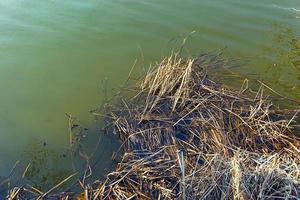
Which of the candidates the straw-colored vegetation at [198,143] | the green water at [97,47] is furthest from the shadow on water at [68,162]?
the straw-colored vegetation at [198,143]

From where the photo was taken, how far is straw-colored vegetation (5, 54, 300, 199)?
2939 millimetres

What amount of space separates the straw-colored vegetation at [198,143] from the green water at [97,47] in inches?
15.3

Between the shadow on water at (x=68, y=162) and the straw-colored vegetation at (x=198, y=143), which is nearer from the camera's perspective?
the straw-colored vegetation at (x=198, y=143)

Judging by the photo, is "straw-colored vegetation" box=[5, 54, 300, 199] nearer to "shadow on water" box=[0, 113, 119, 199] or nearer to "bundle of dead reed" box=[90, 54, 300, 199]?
"bundle of dead reed" box=[90, 54, 300, 199]

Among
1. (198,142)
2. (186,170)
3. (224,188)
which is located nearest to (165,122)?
(198,142)

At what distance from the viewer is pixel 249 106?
13.1 ft

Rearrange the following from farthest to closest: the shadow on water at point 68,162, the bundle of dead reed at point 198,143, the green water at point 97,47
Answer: the green water at point 97,47 → the shadow on water at point 68,162 → the bundle of dead reed at point 198,143

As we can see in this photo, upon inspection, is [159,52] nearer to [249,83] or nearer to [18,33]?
[249,83]

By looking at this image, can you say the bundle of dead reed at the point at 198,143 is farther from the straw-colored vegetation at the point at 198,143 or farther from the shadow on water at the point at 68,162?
the shadow on water at the point at 68,162

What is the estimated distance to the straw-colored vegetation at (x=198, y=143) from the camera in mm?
2939

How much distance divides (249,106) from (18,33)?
3.07 m

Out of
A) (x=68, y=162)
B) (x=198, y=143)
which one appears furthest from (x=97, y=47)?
(x=198, y=143)

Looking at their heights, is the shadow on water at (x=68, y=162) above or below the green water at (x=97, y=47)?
below

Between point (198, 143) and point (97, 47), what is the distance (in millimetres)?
2062
